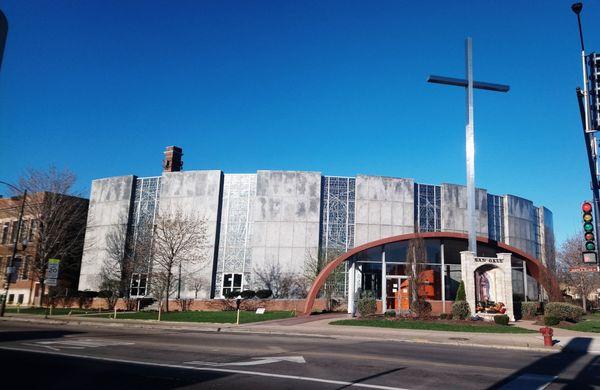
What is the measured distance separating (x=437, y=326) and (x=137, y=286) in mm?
34139

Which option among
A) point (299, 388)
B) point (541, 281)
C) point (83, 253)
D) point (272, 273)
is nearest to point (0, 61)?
point (299, 388)

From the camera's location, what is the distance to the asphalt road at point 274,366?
31.2ft

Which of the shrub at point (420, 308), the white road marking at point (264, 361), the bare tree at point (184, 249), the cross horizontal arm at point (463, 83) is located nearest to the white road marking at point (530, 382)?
the white road marking at point (264, 361)

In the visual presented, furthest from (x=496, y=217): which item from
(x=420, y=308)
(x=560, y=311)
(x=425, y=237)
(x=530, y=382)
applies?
(x=530, y=382)

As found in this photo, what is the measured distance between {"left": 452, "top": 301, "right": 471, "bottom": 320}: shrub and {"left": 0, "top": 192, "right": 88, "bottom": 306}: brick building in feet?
112

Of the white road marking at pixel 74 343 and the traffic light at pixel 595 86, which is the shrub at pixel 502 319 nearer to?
the traffic light at pixel 595 86

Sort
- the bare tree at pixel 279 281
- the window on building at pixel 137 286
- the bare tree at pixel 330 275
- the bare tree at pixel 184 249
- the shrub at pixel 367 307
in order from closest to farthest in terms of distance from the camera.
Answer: the shrub at pixel 367 307 < the bare tree at pixel 330 275 < the bare tree at pixel 184 249 < the bare tree at pixel 279 281 < the window on building at pixel 137 286

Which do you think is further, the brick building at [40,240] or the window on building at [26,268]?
the window on building at [26,268]

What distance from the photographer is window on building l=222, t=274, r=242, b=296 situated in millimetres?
46750

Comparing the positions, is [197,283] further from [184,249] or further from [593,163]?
[593,163]

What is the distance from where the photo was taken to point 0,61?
149 inches

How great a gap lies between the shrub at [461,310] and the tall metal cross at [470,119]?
4.33m

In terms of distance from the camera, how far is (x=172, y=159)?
55.2 m

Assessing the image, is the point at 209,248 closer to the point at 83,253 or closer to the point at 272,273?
the point at 272,273
